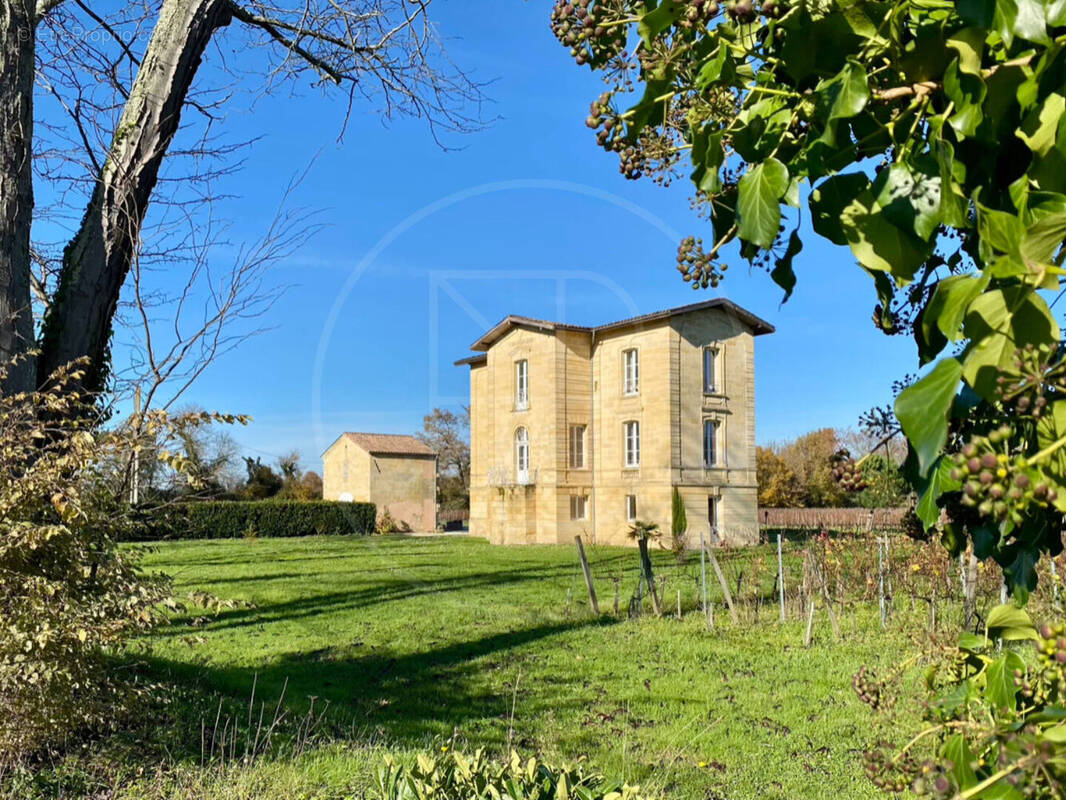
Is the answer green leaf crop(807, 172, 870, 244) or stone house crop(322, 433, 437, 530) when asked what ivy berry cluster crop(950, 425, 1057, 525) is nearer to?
green leaf crop(807, 172, 870, 244)

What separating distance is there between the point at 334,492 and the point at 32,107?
42018mm

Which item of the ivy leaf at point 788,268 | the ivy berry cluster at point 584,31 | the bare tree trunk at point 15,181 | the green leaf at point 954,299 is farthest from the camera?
the bare tree trunk at point 15,181

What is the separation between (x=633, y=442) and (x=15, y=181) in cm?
2539

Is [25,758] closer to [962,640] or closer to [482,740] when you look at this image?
[482,740]

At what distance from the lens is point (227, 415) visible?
493 cm

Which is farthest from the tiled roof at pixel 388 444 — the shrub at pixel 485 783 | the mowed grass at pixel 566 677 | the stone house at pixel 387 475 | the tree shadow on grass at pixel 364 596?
the shrub at pixel 485 783

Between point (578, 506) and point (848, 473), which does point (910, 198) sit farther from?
point (578, 506)

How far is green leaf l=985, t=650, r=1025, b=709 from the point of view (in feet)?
3.79

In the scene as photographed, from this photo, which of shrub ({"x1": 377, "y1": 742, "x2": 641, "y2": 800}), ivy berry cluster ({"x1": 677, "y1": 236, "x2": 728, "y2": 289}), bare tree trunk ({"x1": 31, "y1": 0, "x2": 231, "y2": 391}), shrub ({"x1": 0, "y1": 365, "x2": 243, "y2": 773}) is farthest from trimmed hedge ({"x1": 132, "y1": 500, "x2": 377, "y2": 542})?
ivy berry cluster ({"x1": 677, "y1": 236, "x2": 728, "y2": 289})

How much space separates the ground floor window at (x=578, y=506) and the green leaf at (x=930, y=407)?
29374 mm

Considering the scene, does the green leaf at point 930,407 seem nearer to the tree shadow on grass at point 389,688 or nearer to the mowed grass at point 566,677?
the mowed grass at point 566,677

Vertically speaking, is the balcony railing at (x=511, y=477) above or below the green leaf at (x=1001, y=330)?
above

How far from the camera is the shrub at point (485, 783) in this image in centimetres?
283

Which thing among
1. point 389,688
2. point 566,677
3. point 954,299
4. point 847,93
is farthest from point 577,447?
point 954,299
